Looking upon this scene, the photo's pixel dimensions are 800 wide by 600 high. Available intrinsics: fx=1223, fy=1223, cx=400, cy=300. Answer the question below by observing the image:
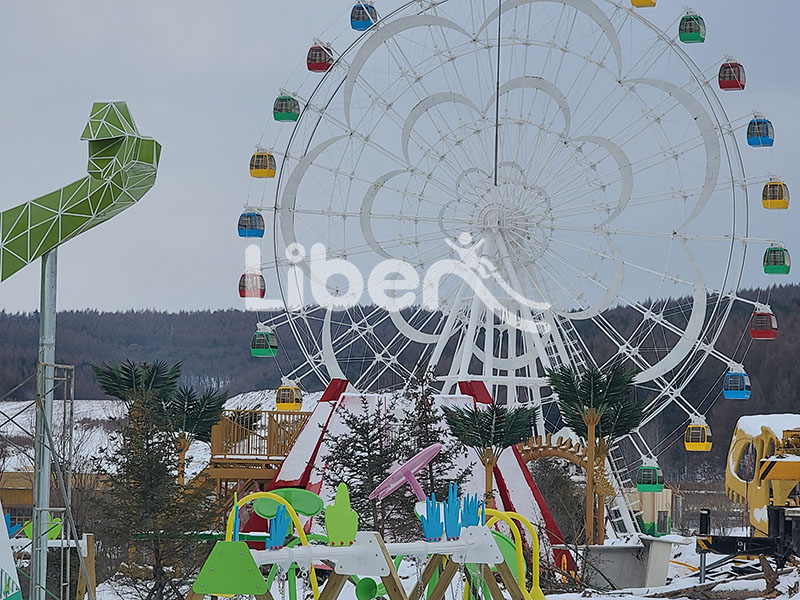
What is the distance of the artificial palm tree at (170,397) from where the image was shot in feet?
57.8

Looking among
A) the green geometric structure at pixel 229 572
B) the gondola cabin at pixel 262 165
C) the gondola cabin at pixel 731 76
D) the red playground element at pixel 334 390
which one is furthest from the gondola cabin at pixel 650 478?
the green geometric structure at pixel 229 572

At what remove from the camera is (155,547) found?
15.1 metres

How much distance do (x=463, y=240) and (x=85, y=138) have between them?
14571 millimetres

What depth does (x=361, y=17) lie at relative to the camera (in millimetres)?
25625

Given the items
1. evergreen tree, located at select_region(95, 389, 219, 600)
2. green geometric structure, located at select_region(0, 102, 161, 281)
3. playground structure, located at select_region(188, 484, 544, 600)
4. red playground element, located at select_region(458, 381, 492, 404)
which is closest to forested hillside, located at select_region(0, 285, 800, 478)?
red playground element, located at select_region(458, 381, 492, 404)

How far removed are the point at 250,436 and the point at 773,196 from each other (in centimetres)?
1139

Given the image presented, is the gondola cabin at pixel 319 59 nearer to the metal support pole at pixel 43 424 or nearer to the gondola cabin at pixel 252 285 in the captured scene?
the gondola cabin at pixel 252 285

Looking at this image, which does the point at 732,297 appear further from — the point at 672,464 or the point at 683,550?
the point at 672,464

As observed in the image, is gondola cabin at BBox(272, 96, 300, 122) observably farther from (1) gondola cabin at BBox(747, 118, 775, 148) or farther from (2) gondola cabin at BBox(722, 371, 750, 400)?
(2) gondola cabin at BBox(722, 371, 750, 400)

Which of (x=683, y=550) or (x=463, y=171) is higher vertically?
(x=463, y=171)

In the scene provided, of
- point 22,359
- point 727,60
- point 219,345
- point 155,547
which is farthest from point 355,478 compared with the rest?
point 219,345

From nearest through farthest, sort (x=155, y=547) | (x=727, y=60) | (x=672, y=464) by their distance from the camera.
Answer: (x=155, y=547) → (x=727, y=60) → (x=672, y=464)

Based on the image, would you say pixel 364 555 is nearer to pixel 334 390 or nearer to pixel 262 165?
pixel 334 390

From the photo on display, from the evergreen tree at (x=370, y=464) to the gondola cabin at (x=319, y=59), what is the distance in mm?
8870
